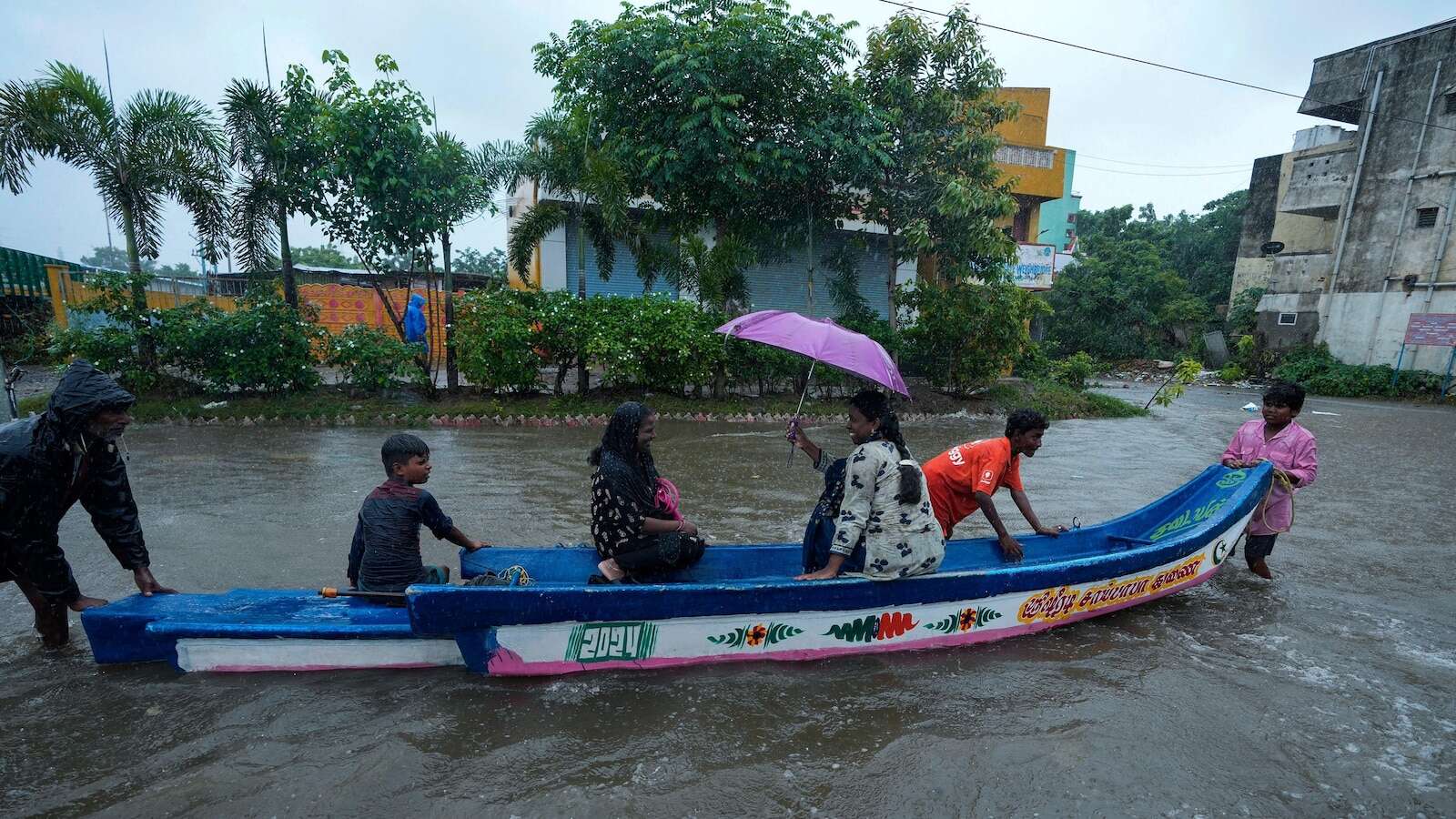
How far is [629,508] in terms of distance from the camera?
12.9ft

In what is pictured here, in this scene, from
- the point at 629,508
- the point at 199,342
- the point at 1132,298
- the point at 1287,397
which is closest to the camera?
the point at 629,508

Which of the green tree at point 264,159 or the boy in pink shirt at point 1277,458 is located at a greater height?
the green tree at point 264,159

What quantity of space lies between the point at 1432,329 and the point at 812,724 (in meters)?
27.5

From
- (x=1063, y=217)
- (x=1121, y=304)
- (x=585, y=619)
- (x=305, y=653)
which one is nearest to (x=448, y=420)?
(x=305, y=653)

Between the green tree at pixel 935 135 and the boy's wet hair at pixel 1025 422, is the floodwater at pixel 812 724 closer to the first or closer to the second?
the boy's wet hair at pixel 1025 422

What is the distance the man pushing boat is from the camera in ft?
11.5

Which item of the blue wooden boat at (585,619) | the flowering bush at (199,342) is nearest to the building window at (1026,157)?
the flowering bush at (199,342)

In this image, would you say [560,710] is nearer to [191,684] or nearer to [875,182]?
[191,684]

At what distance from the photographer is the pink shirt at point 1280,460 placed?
209 inches

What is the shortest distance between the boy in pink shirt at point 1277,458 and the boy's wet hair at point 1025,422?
77.1 inches

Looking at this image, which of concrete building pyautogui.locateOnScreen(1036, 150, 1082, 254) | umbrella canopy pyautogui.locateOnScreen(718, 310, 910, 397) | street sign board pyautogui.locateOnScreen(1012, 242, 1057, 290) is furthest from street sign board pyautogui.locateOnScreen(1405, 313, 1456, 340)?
umbrella canopy pyautogui.locateOnScreen(718, 310, 910, 397)

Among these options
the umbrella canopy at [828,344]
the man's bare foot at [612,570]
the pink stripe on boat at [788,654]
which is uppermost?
the umbrella canopy at [828,344]

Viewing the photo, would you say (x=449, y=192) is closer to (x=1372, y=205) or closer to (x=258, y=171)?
(x=258, y=171)

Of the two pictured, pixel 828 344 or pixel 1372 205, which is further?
pixel 1372 205
